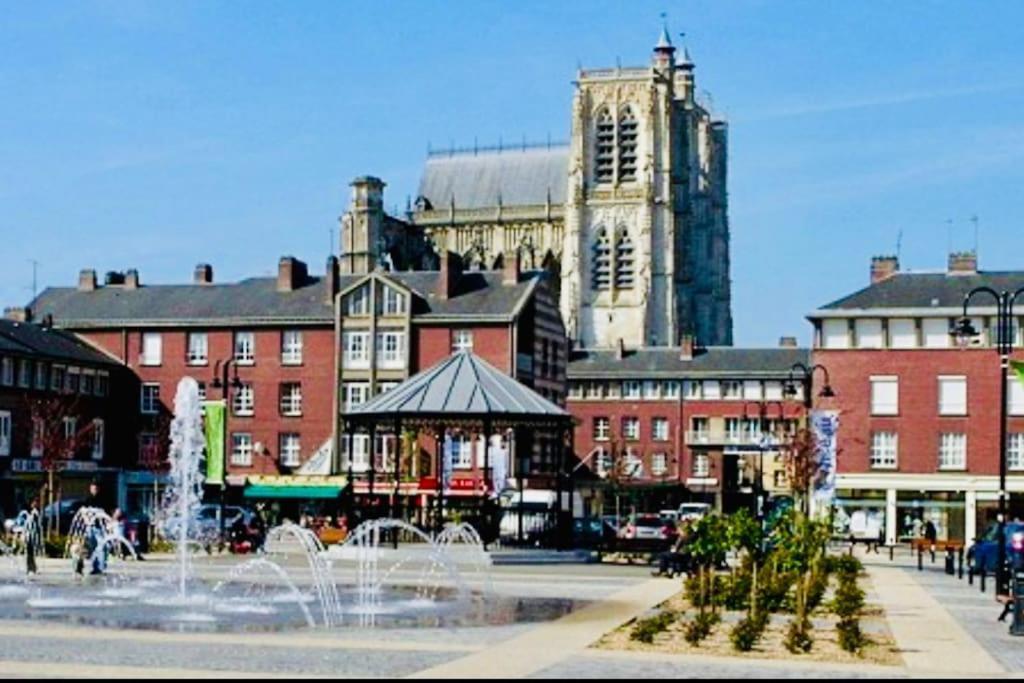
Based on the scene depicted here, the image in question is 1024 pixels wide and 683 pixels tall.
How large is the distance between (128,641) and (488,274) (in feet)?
202

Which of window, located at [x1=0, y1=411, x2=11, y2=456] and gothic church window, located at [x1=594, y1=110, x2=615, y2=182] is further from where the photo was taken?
gothic church window, located at [x1=594, y1=110, x2=615, y2=182]

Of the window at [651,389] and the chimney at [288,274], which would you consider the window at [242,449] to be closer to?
the chimney at [288,274]

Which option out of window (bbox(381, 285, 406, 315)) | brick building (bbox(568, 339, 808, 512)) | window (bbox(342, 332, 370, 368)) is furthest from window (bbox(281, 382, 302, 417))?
brick building (bbox(568, 339, 808, 512))

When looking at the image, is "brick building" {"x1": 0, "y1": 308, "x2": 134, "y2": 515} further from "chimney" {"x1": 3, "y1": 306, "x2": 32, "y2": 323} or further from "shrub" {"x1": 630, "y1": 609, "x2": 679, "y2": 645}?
"shrub" {"x1": 630, "y1": 609, "x2": 679, "y2": 645}

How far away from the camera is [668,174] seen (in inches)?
5374

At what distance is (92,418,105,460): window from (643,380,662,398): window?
36.3 metres

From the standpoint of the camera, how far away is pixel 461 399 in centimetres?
4381

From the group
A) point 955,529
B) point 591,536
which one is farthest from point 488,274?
point 591,536

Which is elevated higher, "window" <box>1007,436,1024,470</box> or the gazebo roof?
the gazebo roof

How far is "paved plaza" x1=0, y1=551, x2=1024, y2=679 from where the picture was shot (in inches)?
684

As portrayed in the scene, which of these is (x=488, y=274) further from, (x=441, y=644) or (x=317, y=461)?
(x=441, y=644)

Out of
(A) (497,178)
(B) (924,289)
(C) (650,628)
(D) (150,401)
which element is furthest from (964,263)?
(A) (497,178)

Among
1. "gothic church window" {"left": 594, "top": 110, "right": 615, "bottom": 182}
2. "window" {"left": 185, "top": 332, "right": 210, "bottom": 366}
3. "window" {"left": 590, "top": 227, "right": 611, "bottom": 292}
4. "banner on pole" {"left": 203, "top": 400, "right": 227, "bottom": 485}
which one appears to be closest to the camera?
"banner on pole" {"left": 203, "top": 400, "right": 227, "bottom": 485}

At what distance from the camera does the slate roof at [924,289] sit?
72.4 metres
